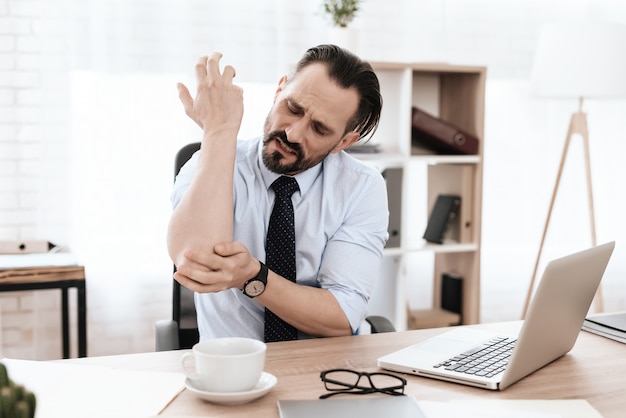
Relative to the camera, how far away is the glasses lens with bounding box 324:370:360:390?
3.68 ft

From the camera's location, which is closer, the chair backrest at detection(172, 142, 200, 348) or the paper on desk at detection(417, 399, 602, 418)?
the paper on desk at detection(417, 399, 602, 418)

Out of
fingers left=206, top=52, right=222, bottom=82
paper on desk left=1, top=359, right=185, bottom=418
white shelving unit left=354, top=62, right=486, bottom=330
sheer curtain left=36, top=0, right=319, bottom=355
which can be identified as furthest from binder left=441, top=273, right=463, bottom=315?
paper on desk left=1, top=359, right=185, bottom=418

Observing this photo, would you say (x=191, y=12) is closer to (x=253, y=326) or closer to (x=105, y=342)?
(x=105, y=342)

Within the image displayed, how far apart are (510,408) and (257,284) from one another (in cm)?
57

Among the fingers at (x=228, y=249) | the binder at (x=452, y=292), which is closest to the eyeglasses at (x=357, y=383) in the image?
the fingers at (x=228, y=249)

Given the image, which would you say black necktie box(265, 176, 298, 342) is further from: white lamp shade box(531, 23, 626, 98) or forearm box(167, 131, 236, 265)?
white lamp shade box(531, 23, 626, 98)

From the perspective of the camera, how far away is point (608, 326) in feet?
5.01

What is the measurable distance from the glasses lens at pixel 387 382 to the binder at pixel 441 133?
1.93m

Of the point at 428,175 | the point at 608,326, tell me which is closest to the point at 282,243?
the point at 608,326

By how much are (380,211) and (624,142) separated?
7.84 feet

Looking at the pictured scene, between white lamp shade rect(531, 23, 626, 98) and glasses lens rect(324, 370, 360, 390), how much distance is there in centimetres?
227

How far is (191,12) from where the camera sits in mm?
2947

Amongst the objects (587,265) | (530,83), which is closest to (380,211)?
(587,265)

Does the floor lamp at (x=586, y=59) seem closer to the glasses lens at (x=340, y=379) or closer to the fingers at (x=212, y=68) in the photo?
the fingers at (x=212, y=68)
